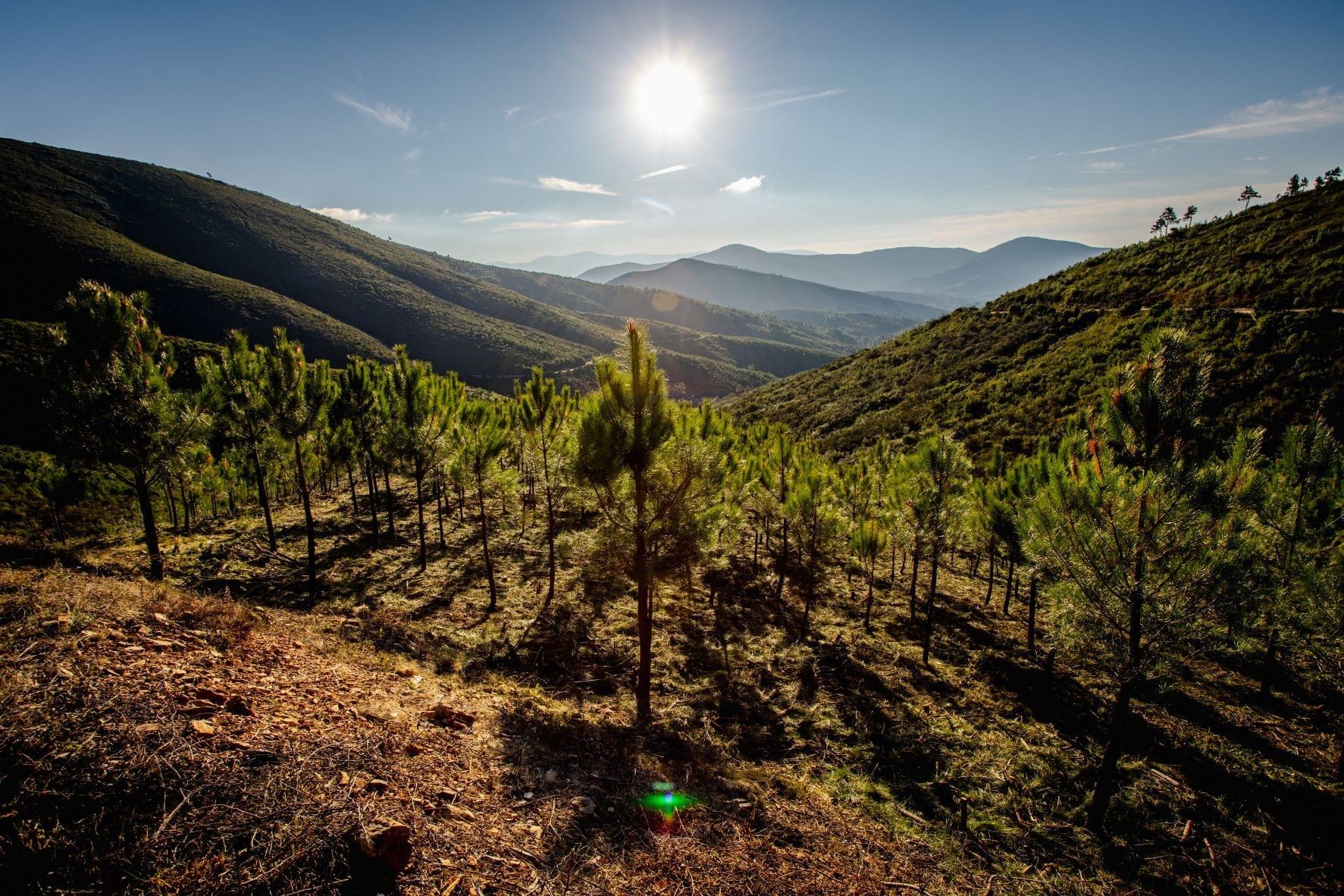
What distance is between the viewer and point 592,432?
10336 mm

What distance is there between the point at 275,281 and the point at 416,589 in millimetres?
175082

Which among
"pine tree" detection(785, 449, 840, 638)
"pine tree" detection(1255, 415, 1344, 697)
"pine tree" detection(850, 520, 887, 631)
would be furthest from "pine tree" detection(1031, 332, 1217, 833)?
"pine tree" detection(850, 520, 887, 631)

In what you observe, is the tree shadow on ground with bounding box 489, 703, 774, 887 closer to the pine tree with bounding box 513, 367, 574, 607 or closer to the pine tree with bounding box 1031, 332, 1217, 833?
the pine tree with bounding box 1031, 332, 1217, 833

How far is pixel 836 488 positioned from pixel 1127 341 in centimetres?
3745

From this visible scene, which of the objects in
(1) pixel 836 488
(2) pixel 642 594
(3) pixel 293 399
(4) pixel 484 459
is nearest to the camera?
(2) pixel 642 594

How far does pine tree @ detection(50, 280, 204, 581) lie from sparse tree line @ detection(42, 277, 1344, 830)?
6 centimetres

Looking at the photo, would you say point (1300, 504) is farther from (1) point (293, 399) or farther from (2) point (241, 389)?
(2) point (241, 389)

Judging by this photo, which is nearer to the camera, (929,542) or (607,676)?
(607,676)

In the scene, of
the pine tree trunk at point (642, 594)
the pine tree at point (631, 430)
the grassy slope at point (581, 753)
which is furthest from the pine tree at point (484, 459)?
the pine tree at point (631, 430)

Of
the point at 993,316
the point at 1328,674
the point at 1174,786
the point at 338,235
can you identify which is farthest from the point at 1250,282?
the point at 338,235

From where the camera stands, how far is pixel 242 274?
473 feet

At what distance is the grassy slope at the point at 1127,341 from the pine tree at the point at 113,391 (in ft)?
149

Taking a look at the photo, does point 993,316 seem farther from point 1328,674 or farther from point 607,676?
point 607,676

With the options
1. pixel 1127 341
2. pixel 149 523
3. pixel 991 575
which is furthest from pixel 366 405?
pixel 1127 341
